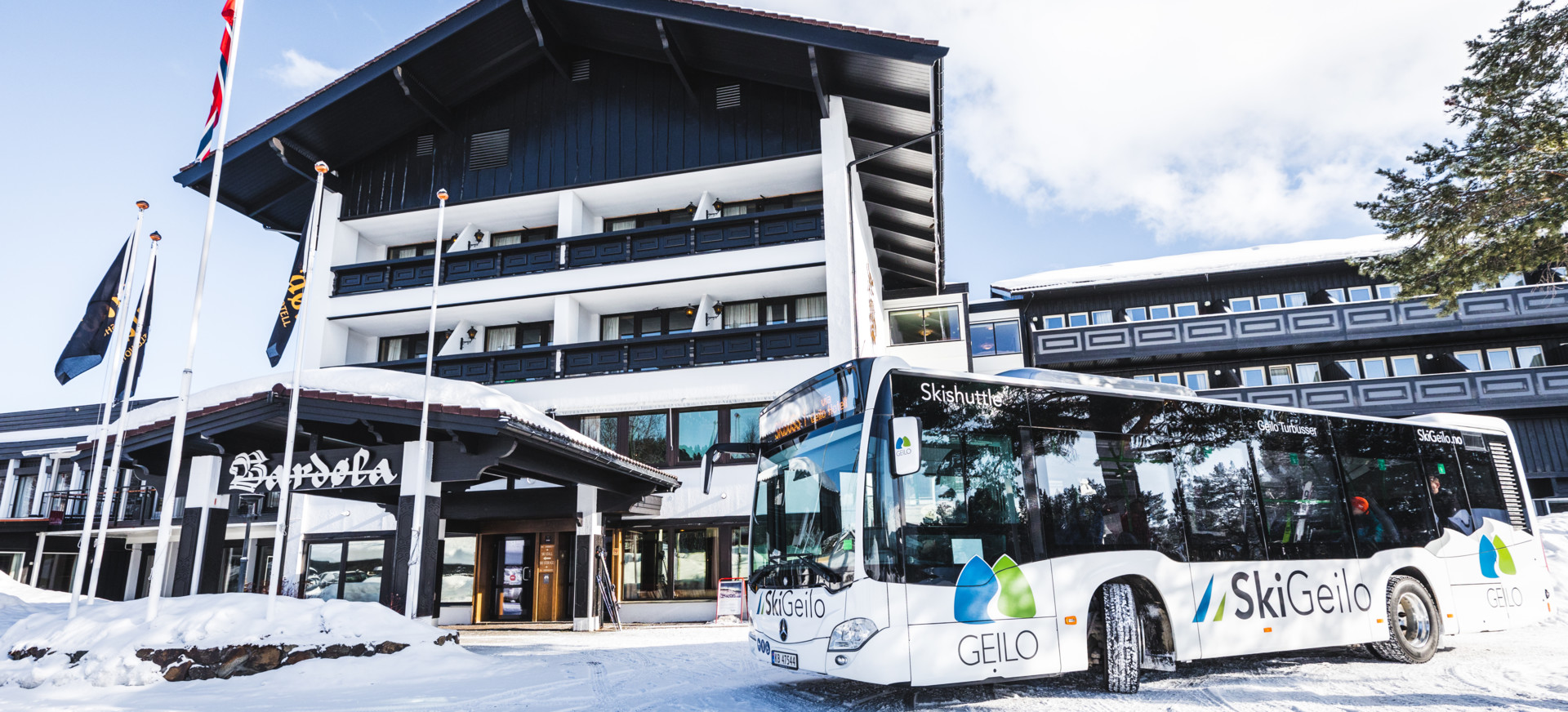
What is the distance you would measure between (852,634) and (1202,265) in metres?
30.9

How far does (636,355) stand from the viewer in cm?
2209

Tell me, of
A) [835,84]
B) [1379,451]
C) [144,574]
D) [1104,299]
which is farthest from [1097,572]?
[144,574]

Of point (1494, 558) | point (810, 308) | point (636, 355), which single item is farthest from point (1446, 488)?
point (636, 355)

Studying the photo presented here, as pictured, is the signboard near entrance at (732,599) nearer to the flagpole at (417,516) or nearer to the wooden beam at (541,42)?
the flagpole at (417,516)

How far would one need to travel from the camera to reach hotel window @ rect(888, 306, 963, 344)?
26.8 m

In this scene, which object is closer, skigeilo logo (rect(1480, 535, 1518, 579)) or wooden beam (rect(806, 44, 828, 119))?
skigeilo logo (rect(1480, 535, 1518, 579))

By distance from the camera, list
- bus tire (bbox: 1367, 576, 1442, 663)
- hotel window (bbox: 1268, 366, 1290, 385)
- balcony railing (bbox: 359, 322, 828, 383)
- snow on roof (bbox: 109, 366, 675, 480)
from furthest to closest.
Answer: hotel window (bbox: 1268, 366, 1290, 385) → balcony railing (bbox: 359, 322, 828, 383) → snow on roof (bbox: 109, 366, 675, 480) → bus tire (bbox: 1367, 576, 1442, 663)

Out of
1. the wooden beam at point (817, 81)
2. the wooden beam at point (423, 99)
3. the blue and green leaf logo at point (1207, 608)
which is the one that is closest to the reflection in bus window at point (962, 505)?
the blue and green leaf logo at point (1207, 608)

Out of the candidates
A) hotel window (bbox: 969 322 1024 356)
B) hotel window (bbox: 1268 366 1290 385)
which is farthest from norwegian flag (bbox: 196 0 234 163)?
hotel window (bbox: 1268 366 1290 385)

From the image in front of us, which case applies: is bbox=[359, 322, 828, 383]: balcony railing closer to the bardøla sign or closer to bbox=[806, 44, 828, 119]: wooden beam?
bbox=[806, 44, 828, 119]: wooden beam

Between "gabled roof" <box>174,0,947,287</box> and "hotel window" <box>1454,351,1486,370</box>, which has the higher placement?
"gabled roof" <box>174,0,947,287</box>

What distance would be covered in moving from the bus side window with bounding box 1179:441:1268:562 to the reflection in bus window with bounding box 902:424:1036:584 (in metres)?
2.05

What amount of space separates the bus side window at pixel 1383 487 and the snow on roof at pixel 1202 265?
77.1 ft

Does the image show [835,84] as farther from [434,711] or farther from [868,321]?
[434,711]
